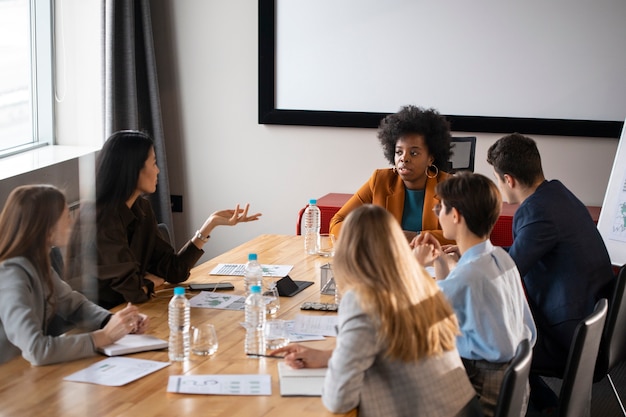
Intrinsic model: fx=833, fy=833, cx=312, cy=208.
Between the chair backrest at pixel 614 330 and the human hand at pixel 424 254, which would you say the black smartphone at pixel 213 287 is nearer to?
the human hand at pixel 424 254

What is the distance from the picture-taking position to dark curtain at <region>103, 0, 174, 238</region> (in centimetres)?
503

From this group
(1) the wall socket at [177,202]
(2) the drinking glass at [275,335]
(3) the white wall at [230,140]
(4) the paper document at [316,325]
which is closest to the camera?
(2) the drinking glass at [275,335]

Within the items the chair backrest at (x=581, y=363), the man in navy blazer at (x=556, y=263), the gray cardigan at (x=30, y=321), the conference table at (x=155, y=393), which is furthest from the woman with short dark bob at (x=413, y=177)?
the gray cardigan at (x=30, y=321)

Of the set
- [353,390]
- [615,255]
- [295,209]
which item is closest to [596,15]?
[615,255]

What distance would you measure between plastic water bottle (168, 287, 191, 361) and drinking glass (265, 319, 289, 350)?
25cm

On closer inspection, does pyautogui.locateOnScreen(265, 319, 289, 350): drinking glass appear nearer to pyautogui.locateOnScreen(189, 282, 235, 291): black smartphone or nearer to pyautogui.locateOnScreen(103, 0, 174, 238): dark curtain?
pyautogui.locateOnScreen(189, 282, 235, 291): black smartphone

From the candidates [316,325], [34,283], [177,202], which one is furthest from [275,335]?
[177,202]

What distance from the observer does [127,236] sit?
318 centimetres

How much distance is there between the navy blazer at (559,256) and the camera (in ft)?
10.6

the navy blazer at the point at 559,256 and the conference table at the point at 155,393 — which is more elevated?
the navy blazer at the point at 559,256

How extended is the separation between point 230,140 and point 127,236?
251 cm

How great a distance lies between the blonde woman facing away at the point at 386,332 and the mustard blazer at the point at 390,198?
1.79m

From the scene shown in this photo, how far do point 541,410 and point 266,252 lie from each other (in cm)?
138

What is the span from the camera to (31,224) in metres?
2.26
